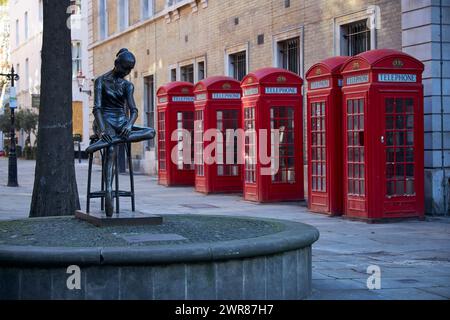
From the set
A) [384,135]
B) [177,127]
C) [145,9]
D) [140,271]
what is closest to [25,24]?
[145,9]

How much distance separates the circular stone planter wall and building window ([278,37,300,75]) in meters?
13.7

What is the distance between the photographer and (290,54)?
20.7 meters

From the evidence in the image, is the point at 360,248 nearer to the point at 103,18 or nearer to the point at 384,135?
the point at 384,135

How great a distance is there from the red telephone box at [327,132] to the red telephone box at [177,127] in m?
8.06

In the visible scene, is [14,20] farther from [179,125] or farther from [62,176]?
[62,176]

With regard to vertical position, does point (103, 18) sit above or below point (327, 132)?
above

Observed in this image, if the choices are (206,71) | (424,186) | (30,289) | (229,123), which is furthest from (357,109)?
(206,71)

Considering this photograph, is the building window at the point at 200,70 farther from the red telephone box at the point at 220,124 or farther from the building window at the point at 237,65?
the red telephone box at the point at 220,124

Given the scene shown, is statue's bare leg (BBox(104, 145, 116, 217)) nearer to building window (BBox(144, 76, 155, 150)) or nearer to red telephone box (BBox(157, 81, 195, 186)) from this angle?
red telephone box (BBox(157, 81, 195, 186))

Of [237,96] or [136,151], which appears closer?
[237,96]

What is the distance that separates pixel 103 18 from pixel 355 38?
70.2 ft

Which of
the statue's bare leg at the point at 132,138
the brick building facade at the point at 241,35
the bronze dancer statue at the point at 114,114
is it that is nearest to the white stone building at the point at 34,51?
the brick building facade at the point at 241,35

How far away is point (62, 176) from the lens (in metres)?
12.1

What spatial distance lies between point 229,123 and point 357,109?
673 centimetres
